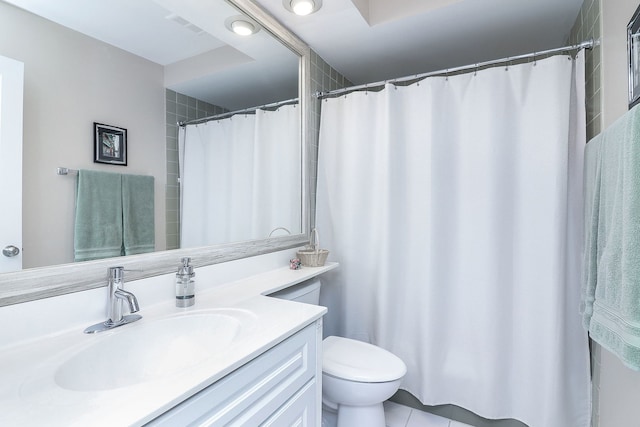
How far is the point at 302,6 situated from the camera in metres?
1.58

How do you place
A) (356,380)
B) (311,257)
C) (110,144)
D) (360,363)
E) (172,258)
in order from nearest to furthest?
(110,144) → (172,258) → (356,380) → (360,363) → (311,257)

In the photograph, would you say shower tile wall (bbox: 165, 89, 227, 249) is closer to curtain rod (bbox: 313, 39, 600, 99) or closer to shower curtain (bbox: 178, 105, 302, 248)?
shower curtain (bbox: 178, 105, 302, 248)

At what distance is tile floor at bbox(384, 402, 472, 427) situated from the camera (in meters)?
1.74

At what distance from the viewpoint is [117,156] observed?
1.11 m

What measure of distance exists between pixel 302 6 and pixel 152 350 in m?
1.62

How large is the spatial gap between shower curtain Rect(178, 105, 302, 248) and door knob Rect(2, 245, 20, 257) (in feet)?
1.64

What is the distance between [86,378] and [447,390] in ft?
5.45

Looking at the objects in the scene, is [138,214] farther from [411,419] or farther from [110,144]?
[411,419]

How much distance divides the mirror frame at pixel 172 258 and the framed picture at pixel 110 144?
0.34 meters

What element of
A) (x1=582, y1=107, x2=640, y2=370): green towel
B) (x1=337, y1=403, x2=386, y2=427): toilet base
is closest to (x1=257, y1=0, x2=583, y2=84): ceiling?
(x1=582, y1=107, x2=640, y2=370): green towel

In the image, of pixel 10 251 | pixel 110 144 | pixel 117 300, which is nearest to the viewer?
pixel 10 251

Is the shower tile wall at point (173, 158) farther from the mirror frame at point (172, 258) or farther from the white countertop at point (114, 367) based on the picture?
the white countertop at point (114, 367)

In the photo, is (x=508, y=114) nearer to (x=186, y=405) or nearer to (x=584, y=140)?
(x=584, y=140)

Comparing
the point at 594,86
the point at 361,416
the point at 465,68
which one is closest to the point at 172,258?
the point at 361,416
